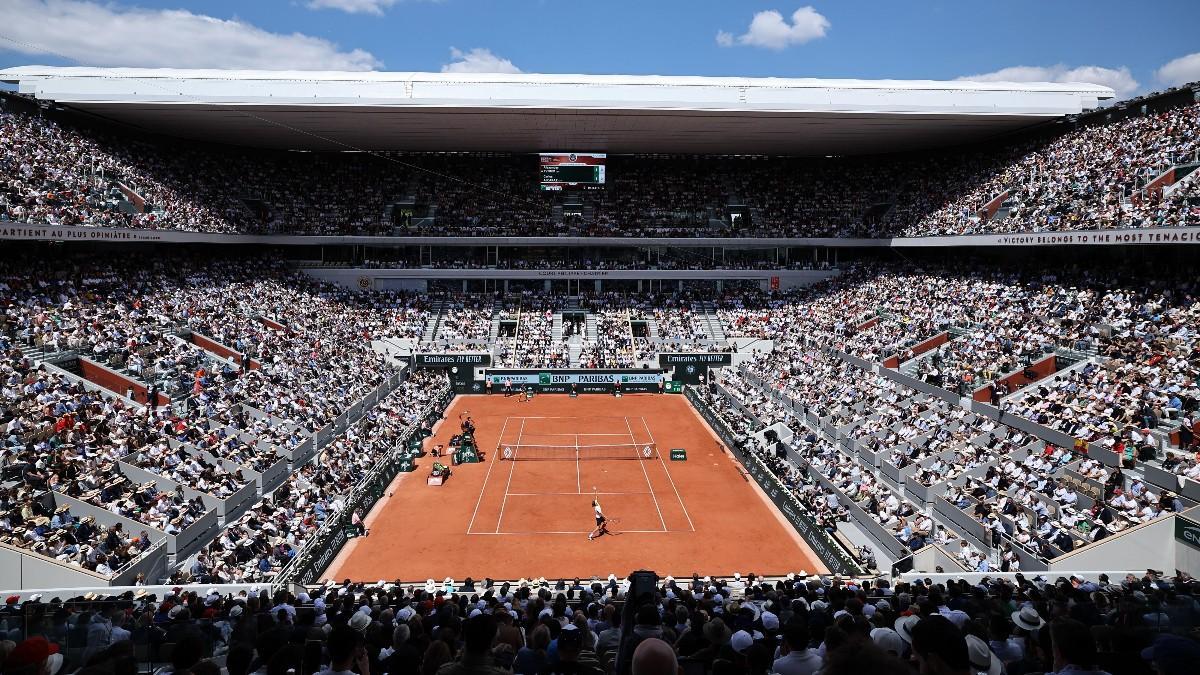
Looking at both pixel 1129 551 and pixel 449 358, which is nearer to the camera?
pixel 1129 551

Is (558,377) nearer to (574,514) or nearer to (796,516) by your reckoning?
(574,514)

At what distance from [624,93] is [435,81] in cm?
1192

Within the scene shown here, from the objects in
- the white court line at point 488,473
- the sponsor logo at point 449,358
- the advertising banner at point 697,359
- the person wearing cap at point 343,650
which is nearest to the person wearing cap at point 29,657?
the person wearing cap at point 343,650

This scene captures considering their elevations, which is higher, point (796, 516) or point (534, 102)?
point (534, 102)

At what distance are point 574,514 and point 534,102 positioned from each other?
28514mm

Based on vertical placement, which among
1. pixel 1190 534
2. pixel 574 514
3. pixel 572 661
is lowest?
pixel 574 514

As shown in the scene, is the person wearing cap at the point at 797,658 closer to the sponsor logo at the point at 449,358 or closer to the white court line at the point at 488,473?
the white court line at the point at 488,473

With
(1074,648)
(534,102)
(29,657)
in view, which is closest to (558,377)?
(534,102)

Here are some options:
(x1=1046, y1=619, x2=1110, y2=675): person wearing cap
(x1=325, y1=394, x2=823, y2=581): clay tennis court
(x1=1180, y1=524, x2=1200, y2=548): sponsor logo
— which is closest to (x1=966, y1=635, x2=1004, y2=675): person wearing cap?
(x1=1046, y1=619, x2=1110, y2=675): person wearing cap

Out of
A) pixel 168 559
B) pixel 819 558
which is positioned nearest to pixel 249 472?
pixel 168 559

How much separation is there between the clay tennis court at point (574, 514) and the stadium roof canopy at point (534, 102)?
67.2 ft

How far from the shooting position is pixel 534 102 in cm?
4456

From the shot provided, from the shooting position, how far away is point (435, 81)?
149ft

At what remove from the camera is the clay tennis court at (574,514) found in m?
20.8
